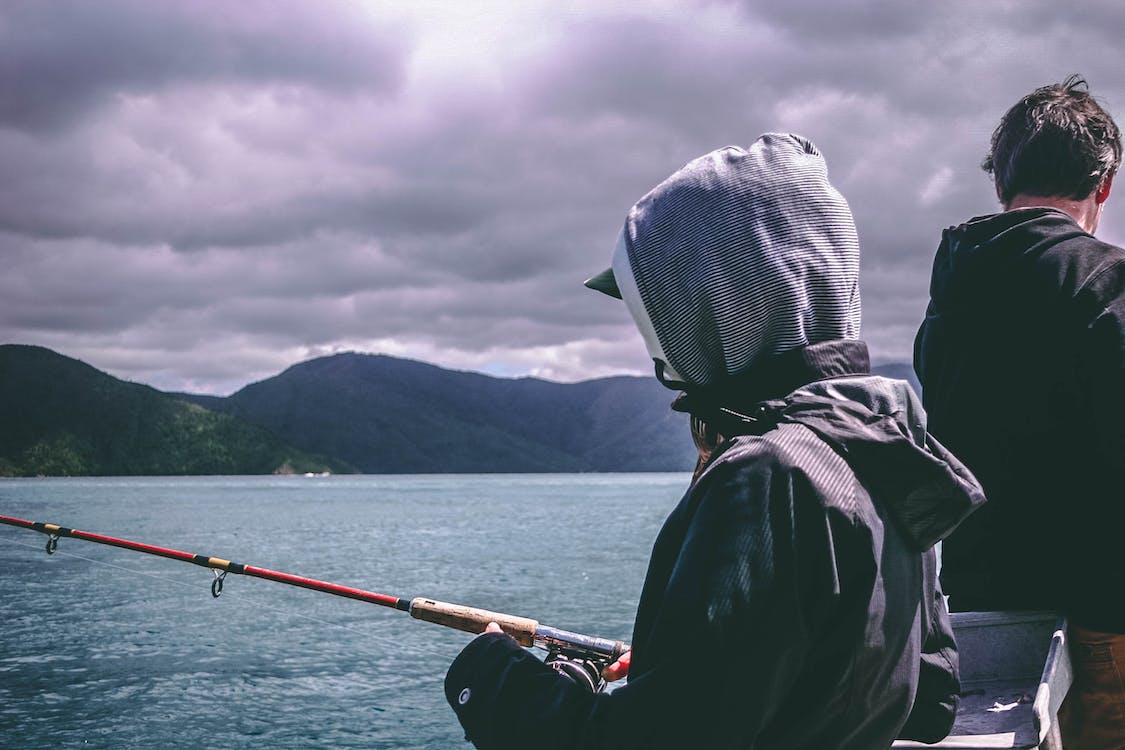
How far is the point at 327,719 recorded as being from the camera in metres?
16.6

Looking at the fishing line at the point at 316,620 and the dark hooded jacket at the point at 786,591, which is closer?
the dark hooded jacket at the point at 786,591

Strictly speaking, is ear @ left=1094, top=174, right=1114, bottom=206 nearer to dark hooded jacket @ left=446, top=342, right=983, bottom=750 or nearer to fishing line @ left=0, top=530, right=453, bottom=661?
dark hooded jacket @ left=446, top=342, right=983, bottom=750

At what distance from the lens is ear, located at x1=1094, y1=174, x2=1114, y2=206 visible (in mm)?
3267

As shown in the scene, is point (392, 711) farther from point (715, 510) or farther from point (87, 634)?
point (715, 510)

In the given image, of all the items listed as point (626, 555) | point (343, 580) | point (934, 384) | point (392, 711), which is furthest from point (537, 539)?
point (934, 384)

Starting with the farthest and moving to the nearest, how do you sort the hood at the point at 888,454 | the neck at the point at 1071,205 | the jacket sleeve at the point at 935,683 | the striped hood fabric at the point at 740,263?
the neck at the point at 1071,205 → the jacket sleeve at the point at 935,683 → the striped hood fabric at the point at 740,263 → the hood at the point at 888,454

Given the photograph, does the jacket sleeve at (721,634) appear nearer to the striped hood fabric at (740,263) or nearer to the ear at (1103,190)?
the striped hood fabric at (740,263)

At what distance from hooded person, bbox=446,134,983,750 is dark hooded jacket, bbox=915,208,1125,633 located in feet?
3.71

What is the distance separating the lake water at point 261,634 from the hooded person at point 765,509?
14.7m

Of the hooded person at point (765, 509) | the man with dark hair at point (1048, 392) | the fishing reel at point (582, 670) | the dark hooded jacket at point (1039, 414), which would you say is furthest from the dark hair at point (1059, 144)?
the fishing reel at point (582, 670)

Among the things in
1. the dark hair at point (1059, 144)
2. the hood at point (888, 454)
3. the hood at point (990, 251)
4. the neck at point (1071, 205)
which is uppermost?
the dark hair at point (1059, 144)

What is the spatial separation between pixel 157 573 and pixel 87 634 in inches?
642

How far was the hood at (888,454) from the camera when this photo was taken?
1.72 meters

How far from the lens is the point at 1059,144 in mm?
3180
